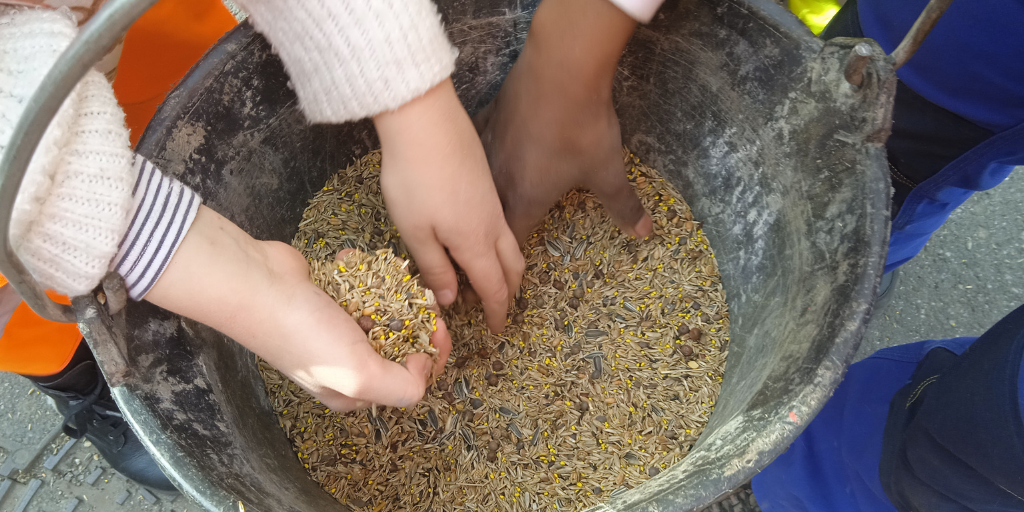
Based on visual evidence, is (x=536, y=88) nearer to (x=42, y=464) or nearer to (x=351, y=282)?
(x=351, y=282)

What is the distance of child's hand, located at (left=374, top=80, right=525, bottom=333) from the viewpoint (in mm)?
889

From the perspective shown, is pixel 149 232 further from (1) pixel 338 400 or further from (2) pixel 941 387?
(2) pixel 941 387

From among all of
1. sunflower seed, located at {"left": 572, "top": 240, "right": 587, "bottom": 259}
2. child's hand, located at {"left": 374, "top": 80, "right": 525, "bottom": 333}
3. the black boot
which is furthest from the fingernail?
the black boot

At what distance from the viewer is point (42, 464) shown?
1560mm

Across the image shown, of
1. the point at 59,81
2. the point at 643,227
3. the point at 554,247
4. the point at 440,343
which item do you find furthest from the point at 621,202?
the point at 59,81

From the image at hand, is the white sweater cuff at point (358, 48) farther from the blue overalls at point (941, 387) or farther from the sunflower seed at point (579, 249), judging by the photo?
the blue overalls at point (941, 387)

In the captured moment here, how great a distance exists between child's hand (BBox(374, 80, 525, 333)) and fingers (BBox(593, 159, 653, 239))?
0.82 ft

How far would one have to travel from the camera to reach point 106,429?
58.2 inches

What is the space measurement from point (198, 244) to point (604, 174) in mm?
734

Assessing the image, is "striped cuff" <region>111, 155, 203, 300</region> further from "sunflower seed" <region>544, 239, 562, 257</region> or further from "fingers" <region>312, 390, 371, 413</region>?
"sunflower seed" <region>544, 239, 562, 257</region>

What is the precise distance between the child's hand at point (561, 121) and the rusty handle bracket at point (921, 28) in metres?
0.38

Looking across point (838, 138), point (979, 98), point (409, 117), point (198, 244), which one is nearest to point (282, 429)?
point (198, 244)

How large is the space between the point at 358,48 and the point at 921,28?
73cm

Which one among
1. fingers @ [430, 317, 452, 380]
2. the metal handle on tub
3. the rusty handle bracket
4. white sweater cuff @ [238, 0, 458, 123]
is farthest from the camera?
fingers @ [430, 317, 452, 380]
